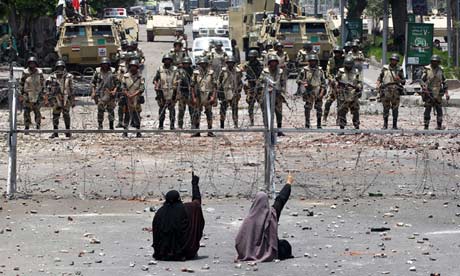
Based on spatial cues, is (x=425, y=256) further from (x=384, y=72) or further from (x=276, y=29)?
(x=276, y=29)

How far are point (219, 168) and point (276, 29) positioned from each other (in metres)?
23.9

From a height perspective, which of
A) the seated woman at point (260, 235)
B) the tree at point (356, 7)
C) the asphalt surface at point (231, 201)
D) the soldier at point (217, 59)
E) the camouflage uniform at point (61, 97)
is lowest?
the asphalt surface at point (231, 201)

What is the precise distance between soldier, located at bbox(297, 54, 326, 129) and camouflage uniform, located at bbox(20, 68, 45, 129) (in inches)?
199

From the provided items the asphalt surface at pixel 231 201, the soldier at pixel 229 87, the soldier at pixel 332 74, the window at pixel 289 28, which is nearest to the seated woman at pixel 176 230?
the asphalt surface at pixel 231 201

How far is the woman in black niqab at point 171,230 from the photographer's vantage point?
1109 cm

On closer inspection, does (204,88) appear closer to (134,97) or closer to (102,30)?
(134,97)

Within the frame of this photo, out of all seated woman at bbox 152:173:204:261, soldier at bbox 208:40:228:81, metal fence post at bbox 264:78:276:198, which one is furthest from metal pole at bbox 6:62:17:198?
soldier at bbox 208:40:228:81

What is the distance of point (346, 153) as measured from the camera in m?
19.3

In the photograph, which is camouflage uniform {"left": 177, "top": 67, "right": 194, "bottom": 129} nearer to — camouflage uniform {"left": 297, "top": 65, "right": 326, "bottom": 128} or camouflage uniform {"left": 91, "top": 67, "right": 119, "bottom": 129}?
camouflage uniform {"left": 91, "top": 67, "right": 119, "bottom": 129}

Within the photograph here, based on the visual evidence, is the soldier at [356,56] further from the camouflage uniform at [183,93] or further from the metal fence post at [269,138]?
the metal fence post at [269,138]

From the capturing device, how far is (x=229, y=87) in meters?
22.6

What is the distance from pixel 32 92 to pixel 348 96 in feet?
19.7

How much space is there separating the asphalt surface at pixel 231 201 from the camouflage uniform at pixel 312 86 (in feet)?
4.30

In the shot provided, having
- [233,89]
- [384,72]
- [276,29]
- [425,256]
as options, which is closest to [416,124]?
[384,72]
